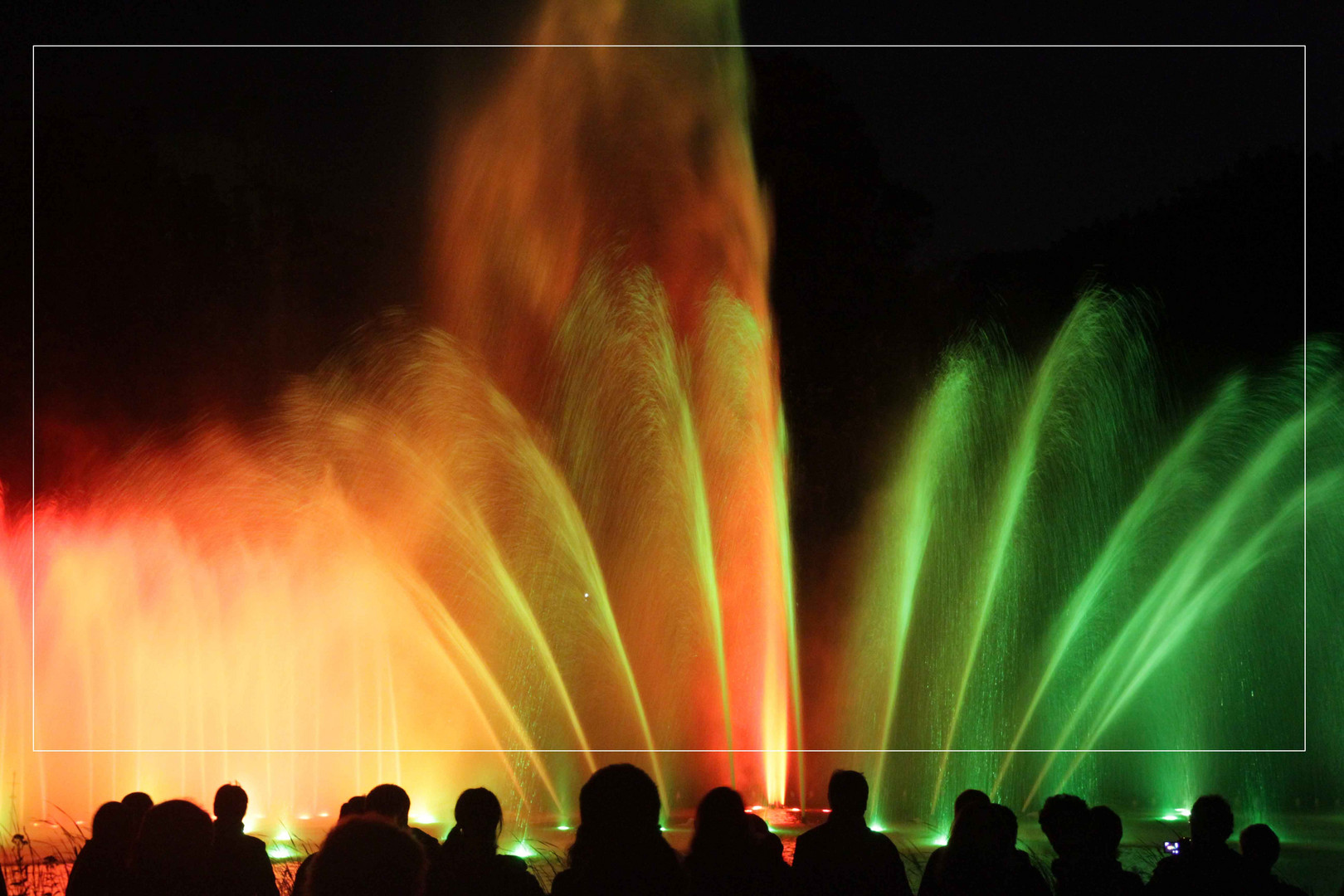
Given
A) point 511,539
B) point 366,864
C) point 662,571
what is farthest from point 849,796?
point 511,539

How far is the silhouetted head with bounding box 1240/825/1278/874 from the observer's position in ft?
19.7

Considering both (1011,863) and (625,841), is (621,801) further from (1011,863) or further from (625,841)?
(1011,863)

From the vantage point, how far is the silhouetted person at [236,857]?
228 inches

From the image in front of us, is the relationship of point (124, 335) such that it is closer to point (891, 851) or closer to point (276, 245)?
point (276, 245)

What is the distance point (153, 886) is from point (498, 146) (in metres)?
22.6

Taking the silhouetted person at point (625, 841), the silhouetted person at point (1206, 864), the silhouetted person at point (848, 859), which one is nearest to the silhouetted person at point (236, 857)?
the silhouetted person at point (625, 841)

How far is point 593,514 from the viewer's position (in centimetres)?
2508

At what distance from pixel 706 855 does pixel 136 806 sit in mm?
2946

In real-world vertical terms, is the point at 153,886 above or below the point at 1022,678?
above

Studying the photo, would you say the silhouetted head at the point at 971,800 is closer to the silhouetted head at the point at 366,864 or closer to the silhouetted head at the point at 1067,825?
the silhouetted head at the point at 1067,825

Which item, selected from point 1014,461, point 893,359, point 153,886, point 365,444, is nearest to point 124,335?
point 365,444

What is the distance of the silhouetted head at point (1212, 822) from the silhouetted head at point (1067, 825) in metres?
0.50

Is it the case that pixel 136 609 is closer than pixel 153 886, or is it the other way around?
pixel 153 886

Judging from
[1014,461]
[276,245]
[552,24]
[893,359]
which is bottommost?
[1014,461]
